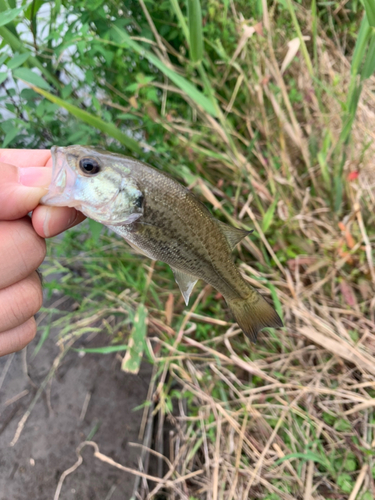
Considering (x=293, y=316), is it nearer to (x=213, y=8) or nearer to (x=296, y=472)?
(x=296, y=472)

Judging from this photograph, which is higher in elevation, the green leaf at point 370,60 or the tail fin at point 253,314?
the green leaf at point 370,60

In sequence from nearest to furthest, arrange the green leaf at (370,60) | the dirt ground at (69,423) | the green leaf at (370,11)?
1. the green leaf at (370,11)
2. the green leaf at (370,60)
3. the dirt ground at (69,423)

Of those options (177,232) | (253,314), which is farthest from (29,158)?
(253,314)

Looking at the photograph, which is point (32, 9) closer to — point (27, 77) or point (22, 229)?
point (27, 77)

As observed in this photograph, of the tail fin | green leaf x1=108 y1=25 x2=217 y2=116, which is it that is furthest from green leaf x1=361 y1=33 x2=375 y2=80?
the tail fin

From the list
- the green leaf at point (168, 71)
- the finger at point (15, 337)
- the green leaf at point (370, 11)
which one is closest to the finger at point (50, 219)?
the finger at point (15, 337)

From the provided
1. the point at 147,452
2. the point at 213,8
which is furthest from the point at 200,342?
the point at 213,8

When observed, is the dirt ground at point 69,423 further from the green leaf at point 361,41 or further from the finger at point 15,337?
the green leaf at point 361,41

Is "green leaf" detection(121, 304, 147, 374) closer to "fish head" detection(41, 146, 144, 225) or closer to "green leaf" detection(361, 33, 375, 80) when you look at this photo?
"fish head" detection(41, 146, 144, 225)
